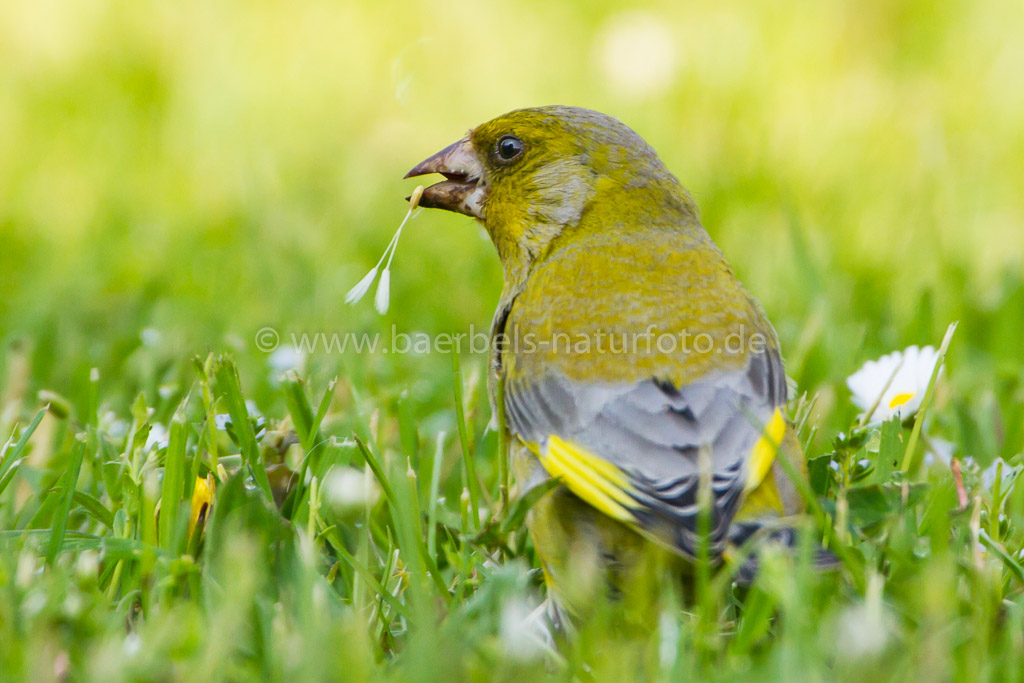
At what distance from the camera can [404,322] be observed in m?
4.38

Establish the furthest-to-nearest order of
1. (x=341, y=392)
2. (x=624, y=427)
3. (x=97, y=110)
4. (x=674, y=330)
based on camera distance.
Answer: (x=97, y=110)
(x=341, y=392)
(x=674, y=330)
(x=624, y=427)

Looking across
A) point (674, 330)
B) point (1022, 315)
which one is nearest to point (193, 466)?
point (674, 330)

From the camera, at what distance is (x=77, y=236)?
17.0ft


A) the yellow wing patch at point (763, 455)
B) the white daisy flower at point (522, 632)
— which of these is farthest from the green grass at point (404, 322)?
the yellow wing patch at point (763, 455)

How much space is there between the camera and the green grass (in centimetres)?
187

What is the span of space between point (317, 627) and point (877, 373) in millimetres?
1910

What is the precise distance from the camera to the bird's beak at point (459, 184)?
3.21 m

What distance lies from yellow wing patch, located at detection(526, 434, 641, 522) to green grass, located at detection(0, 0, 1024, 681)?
5.2 inches

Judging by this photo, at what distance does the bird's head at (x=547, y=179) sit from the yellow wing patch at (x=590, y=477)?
2.96ft

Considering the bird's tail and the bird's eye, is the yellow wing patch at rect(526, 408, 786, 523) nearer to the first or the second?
the bird's tail

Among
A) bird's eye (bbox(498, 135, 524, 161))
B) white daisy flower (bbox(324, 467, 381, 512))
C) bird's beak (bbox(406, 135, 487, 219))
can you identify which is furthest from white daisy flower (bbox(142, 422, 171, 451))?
bird's eye (bbox(498, 135, 524, 161))

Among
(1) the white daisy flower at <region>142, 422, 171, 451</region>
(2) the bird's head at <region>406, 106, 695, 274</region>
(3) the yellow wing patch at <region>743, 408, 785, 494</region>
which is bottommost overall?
(3) the yellow wing patch at <region>743, 408, 785, 494</region>

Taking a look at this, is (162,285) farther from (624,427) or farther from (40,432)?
(624,427)

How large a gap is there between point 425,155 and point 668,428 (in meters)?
4.58
